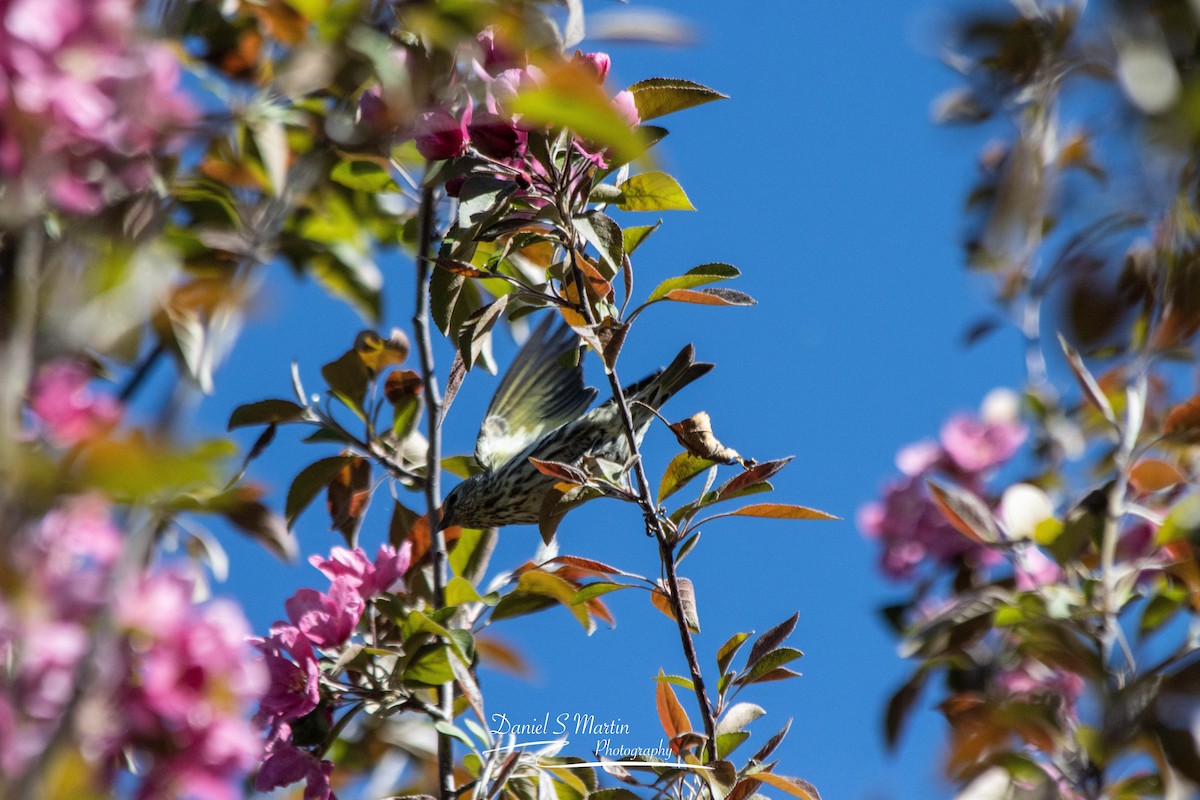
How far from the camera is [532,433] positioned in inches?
171

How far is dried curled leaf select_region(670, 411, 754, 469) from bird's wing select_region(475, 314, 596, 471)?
1934 millimetres

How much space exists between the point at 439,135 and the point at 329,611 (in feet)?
3.12

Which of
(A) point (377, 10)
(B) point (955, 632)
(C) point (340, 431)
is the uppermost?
(C) point (340, 431)

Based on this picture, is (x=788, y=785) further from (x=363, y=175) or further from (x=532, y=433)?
(x=532, y=433)

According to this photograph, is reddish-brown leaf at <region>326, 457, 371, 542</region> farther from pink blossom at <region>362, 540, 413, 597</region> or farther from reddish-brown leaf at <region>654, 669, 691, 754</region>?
reddish-brown leaf at <region>654, 669, 691, 754</region>

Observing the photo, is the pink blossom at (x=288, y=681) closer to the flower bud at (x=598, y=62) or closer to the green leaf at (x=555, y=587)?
the green leaf at (x=555, y=587)

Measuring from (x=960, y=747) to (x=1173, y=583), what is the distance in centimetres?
68

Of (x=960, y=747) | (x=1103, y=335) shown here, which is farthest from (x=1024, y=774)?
(x=1103, y=335)

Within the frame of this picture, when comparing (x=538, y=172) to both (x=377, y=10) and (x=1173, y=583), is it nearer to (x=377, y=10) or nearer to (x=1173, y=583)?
(x=377, y=10)

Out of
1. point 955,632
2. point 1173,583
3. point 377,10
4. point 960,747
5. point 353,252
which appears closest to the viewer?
point 377,10

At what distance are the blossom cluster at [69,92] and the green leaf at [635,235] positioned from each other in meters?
1.16

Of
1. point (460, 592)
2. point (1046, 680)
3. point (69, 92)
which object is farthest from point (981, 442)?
point (69, 92)

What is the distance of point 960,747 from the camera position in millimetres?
1566

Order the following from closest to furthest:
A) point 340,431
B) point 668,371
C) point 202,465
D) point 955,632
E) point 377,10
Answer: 1. point 202,465
2. point 377,10
3. point 955,632
4. point 668,371
5. point 340,431
